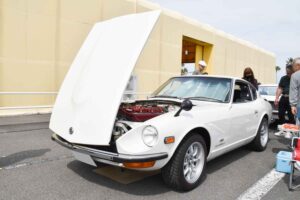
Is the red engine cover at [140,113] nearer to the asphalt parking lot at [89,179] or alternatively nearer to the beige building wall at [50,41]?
the asphalt parking lot at [89,179]

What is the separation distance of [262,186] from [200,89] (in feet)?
5.76

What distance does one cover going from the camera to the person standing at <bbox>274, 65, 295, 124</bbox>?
7.04 m

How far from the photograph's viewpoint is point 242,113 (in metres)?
4.73

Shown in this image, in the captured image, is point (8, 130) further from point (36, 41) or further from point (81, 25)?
point (81, 25)

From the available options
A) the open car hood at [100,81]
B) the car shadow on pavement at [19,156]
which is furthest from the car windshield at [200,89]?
the car shadow on pavement at [19,156]

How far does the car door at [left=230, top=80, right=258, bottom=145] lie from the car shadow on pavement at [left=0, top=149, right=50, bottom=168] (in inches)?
130

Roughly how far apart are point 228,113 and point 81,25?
869 cm

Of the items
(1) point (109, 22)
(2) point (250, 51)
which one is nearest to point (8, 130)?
(1) point (109, 22)

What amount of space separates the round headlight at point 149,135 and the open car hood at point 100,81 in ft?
1.29

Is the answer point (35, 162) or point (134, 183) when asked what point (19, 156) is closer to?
point (35, 162)

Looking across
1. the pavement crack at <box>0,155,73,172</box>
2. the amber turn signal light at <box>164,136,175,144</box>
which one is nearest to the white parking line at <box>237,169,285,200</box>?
the amber turn signal light at <box>164,136,175,144</box>

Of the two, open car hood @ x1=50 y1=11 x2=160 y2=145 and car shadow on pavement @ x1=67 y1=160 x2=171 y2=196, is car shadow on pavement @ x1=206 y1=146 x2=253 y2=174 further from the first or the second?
open car hood @ x1=50 y1=11 x2=160 y2=145

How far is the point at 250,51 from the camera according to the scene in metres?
25.1

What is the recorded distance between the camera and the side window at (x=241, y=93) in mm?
4966
